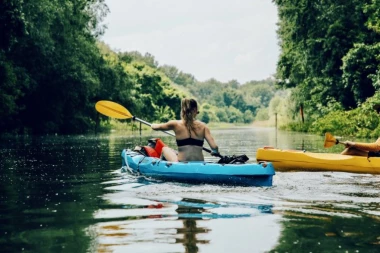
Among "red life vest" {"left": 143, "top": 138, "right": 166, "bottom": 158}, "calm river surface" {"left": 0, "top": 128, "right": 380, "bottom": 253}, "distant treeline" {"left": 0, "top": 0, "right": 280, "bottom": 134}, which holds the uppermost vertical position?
"distant treeline" {"left": 0, "top": 0, "right": 280, "bottom": 134}

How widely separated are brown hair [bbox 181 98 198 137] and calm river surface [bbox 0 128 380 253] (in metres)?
0.98

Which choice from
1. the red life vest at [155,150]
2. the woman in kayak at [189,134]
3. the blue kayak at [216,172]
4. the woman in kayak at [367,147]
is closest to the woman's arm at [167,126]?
the woman in kayak at [189,134]

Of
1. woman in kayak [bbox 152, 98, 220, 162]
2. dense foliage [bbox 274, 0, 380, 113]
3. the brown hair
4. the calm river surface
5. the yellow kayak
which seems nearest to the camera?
the calm river surface

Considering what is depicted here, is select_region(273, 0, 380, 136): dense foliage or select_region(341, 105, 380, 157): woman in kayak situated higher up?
select_region(273, 0, 380, 136): dense foliage

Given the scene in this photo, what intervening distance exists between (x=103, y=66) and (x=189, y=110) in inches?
1229

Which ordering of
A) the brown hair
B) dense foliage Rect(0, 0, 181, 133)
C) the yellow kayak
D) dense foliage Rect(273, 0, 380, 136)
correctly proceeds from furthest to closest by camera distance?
dense foliage Rect(273, 0, 380, 136), dense foliage Rect(0, 0, 181, 133), the yellow kayak, the brown hair

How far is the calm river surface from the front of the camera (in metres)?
4.96

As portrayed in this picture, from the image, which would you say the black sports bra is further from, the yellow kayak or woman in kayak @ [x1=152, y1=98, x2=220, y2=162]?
the yellow kayak

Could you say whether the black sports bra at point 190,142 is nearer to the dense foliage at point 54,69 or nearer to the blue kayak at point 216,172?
the blue kayak at point 216,172

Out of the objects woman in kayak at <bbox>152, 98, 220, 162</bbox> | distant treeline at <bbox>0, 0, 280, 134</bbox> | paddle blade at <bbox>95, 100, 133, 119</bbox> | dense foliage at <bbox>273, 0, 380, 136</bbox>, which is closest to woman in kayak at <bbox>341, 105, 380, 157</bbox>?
woman in kayak at <bbox>152, 98, 220, 162</bbox>

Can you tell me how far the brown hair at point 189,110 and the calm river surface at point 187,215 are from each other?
98 cm

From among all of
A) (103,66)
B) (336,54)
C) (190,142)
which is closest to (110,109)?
(190,142)

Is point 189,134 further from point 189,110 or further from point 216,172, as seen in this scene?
point 216,172

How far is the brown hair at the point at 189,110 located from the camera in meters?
9.17
